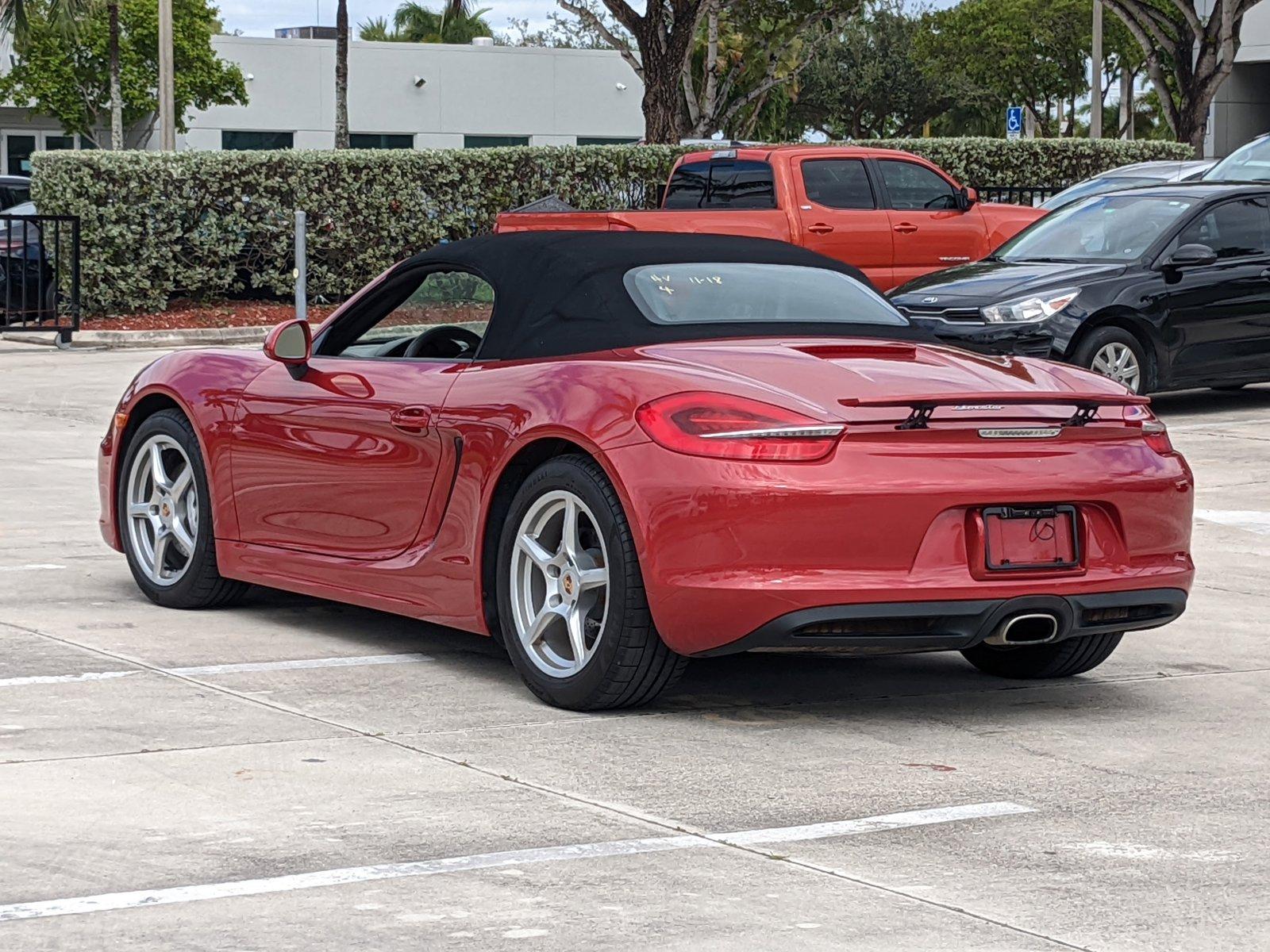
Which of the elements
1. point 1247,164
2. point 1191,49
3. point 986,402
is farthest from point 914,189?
point 1191,49

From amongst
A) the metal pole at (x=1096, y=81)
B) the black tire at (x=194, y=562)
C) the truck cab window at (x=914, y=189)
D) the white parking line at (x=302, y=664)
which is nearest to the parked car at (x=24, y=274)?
the truck cab window at (x=914, y=189)

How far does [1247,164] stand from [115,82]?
4232cm

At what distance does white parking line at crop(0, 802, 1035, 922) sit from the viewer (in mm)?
4148

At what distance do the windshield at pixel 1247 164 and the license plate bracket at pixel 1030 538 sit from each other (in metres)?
13.4

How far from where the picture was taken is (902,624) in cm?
571

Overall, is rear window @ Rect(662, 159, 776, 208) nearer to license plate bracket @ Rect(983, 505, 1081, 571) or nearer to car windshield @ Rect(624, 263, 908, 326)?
car windshield @ Rect(624, 263, 908, 326)

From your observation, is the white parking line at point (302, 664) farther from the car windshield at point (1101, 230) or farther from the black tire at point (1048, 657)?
the car windshield at point (1101, 230)

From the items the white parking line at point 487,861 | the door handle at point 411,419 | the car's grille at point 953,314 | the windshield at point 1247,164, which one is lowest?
the white parking line at point 487,861

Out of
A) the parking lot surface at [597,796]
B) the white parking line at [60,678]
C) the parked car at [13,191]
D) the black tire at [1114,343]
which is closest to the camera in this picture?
the parking lot surface at [597,796]

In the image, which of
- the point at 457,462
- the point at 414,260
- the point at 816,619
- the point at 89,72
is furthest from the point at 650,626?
the point at 89,72

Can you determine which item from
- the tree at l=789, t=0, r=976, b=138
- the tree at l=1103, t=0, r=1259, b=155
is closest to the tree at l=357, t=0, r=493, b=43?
the tree at l=789, t=0, r=976, b=138

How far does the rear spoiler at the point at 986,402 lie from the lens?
18.8 feet

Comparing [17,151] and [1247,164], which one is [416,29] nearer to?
[17,151]

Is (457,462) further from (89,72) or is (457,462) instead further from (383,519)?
(89,72)
